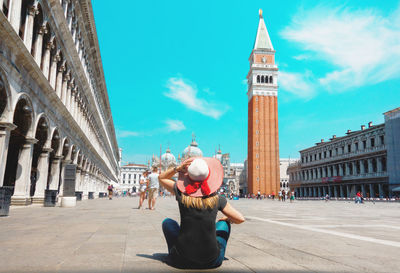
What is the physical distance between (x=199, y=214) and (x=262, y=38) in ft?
274

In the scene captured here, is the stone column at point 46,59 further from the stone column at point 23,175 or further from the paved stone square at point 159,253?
the paved stone square at point 159,253

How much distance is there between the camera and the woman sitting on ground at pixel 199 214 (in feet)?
11.0

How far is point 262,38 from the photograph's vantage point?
81.1 m

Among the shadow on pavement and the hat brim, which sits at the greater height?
the hat brim

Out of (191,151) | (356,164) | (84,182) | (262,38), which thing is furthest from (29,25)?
(191,151)

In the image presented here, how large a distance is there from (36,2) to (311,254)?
14010 mm

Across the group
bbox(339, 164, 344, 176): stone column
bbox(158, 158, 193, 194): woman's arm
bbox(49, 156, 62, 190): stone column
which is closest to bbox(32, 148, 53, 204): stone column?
bbox(49, 156, 62, 190): stone column

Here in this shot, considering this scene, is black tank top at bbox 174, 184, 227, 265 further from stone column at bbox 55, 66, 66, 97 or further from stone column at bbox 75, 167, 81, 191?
stone column at bbox 75, 167, 81, 191

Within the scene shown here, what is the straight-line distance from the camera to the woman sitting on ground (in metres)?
3.37

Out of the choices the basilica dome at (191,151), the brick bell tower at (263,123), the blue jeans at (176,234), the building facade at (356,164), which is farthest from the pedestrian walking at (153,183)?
the basilica dome at (191,151)

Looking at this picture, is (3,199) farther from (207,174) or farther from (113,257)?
(207,174)

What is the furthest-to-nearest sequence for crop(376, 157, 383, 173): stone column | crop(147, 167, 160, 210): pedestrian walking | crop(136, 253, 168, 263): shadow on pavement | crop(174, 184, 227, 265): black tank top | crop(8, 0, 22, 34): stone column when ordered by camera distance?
crop(376, 157, 383, 173): stone column → crop(147, 167, 160, 210): pedestrian walking → crop(8, 0, 22, 34): stone column → crop(136, 253, 168, 263): shadow on pavement → crop(174, 184, 227, 265): black tank top

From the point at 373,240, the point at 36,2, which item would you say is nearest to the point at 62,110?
the point at 36,2

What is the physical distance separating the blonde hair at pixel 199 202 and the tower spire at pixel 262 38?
265 feet
